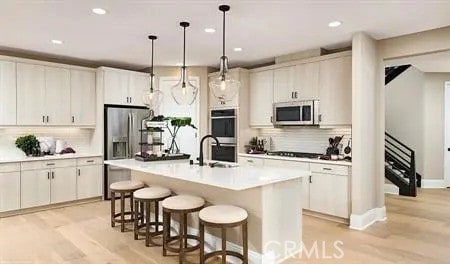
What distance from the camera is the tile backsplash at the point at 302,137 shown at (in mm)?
5209

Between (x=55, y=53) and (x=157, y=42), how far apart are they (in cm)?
200

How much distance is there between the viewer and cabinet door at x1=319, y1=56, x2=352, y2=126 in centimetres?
457

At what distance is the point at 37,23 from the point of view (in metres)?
3.79

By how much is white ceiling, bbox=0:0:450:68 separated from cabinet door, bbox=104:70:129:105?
66cm

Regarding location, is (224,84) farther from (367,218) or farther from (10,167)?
(10,167)

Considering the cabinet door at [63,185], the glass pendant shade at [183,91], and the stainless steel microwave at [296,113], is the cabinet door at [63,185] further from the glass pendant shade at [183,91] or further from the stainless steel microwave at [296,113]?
the stainless steel microwave at [296,113]

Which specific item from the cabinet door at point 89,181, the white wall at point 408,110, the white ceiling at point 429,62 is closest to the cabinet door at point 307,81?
the white ceiling at point 429,62

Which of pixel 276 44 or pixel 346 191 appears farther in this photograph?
pixel 276 44

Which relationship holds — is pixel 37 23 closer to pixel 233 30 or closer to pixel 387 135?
pixel 233 30

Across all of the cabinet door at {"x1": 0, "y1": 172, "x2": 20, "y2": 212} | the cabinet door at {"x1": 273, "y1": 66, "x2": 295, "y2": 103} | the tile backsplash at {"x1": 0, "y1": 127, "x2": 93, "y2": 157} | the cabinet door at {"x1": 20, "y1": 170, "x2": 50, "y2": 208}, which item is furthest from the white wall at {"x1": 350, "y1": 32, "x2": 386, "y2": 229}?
the cabinet door at {"x1": 0, "y1": 172, "x2": 20, "y2": 212}

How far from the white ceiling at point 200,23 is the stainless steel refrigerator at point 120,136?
1.21 meters

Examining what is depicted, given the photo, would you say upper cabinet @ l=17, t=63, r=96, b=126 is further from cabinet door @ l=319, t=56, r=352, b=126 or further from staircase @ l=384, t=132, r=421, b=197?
staircase @ l=384, t=132, r=421, b=197

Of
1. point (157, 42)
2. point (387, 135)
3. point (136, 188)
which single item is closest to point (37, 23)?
point (157, 42)

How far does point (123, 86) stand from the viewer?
6.05 metres
